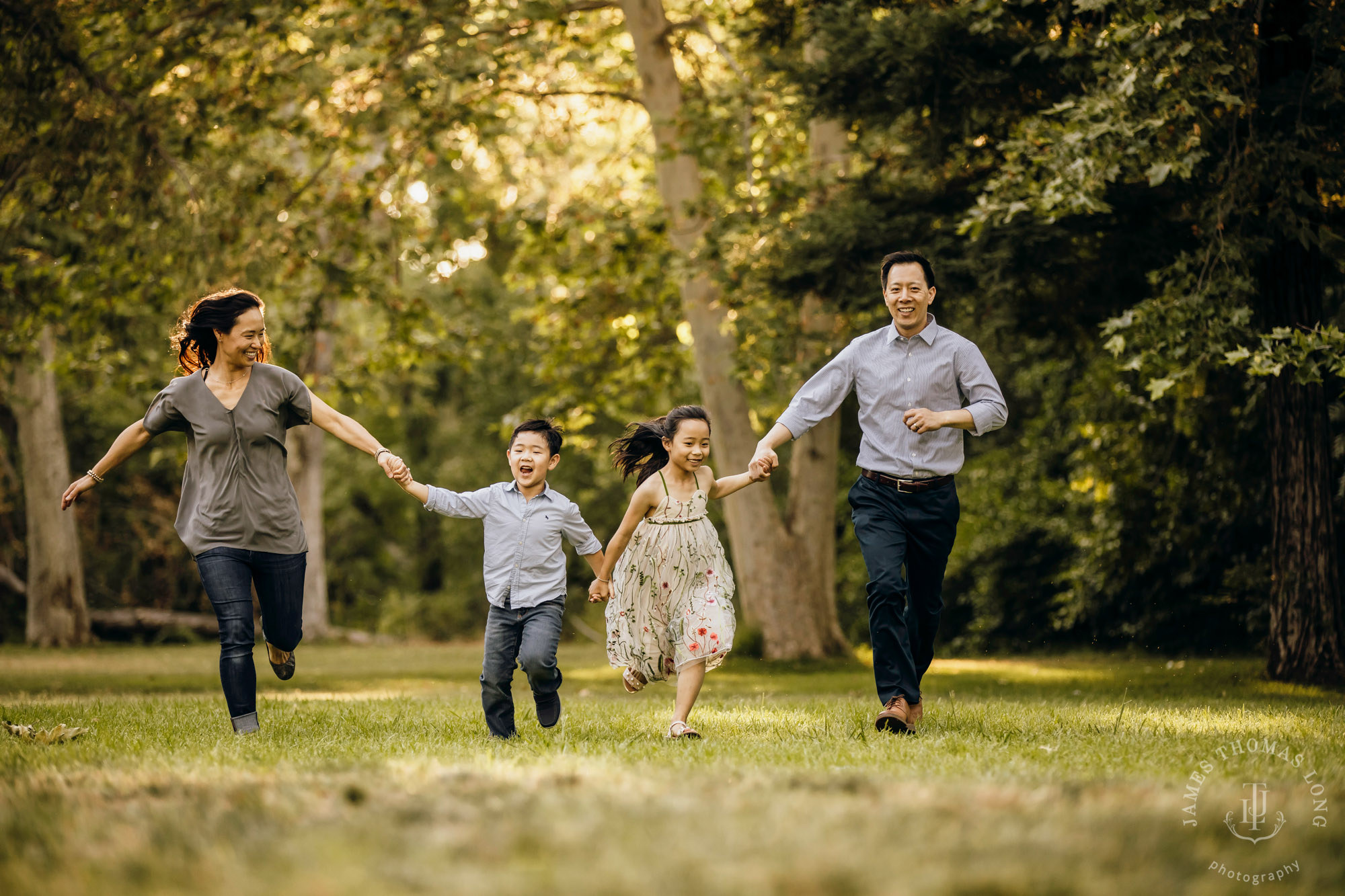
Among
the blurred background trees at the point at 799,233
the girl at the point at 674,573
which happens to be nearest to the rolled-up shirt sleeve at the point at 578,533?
the girl at the point at 674,573

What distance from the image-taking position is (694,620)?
602 centimetres

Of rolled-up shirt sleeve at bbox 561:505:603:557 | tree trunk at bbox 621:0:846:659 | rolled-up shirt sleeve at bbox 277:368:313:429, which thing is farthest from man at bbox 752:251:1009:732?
tree trunk at bbox 621:0:846:659

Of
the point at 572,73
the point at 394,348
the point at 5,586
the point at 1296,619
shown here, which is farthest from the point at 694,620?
the point at 5,586

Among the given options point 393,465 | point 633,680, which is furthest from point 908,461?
point 393,465

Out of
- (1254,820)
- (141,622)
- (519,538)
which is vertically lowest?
(141,622)

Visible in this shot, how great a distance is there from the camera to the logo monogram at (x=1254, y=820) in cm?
329

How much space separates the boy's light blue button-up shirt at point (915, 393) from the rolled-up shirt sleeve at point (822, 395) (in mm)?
20

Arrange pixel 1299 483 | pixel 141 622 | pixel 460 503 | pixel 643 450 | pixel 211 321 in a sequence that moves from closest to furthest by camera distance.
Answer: pixel 460 503 → pixel 211 321 → pixel 643 450 → pixel 1299 483 → pixel 141 622

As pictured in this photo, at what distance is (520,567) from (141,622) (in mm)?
21139

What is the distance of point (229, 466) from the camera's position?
19.5 ft

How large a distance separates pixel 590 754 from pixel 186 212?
9376 millimetres

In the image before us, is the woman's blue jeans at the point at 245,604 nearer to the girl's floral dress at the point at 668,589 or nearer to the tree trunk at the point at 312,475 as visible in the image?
the girl's floral dress at the point at 668,589

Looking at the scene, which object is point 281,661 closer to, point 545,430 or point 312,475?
point 545,430

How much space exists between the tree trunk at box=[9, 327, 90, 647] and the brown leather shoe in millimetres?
18335
